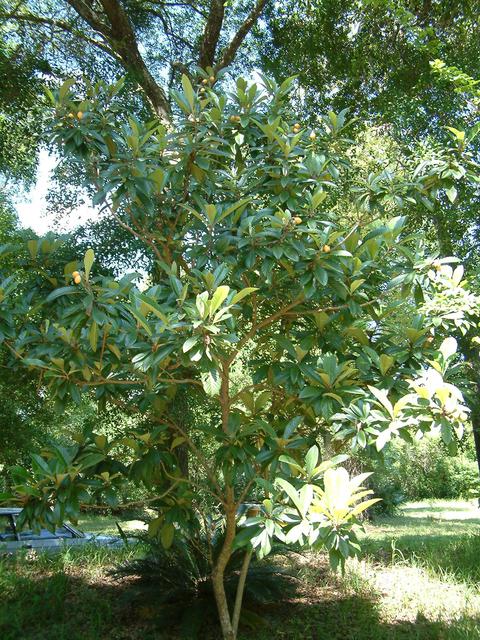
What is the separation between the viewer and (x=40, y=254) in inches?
156

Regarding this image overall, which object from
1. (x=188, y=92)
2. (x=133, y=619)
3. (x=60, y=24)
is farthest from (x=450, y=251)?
(x=60, y=24)

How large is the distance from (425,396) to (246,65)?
628 cm

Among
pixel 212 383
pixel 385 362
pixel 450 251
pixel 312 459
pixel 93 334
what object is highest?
pixel 450 251

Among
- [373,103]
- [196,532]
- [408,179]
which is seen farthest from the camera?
[373,103]

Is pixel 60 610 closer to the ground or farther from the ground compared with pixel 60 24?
closer to the ground

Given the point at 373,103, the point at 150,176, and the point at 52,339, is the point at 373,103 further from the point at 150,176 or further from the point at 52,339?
the point at 52,339

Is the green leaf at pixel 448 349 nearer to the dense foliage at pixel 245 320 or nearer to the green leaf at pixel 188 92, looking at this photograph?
the dense foliage at pixel 245 320

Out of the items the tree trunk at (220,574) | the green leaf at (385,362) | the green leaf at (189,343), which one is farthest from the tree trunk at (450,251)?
the green leaf at (189,343)

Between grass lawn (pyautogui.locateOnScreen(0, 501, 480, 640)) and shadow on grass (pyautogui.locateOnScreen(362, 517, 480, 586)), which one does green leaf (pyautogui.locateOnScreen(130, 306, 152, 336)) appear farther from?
shadow on grass (pyautogui.locateOnScreen(362, 517, 480, 586))

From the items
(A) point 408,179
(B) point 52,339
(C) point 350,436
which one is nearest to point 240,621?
(C) point 350,436

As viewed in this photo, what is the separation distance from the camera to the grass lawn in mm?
4430

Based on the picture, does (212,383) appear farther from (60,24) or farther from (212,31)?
(60,24)

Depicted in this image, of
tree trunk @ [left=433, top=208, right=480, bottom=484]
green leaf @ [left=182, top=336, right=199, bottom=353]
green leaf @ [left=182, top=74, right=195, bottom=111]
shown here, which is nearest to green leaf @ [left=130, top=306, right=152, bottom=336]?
green leaf @ [left=182, top=336, right=199, bottom=353]

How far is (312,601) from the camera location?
514 centimetres
